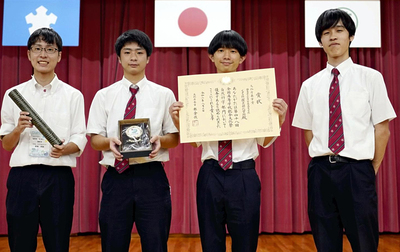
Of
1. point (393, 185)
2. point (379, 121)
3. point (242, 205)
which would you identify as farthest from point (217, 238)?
point (393, 185)

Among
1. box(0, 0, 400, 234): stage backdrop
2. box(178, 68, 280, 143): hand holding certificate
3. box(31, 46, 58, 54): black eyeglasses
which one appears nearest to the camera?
box(178, 68, 280, 143): hand holding certificate

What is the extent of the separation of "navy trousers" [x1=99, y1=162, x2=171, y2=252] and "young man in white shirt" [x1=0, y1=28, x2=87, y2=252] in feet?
1.07

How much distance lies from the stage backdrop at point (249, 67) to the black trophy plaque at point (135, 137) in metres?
2.43

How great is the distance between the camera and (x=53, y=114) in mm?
2367

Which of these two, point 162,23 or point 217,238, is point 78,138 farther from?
point 162,23

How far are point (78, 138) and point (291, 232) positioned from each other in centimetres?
317

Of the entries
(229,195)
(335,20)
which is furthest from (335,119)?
(229,195)

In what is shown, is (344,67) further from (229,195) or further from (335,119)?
(229,195)

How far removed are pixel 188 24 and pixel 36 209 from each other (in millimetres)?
2889

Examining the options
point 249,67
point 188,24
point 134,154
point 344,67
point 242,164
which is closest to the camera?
point 134,154

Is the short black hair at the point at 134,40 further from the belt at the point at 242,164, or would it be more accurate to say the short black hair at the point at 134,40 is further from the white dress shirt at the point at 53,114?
the belt at the point at 242,164

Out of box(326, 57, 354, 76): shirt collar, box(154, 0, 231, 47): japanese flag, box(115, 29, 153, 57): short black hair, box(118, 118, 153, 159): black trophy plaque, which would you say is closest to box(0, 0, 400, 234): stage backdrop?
box(154, 0, 231, 47): japanese flag

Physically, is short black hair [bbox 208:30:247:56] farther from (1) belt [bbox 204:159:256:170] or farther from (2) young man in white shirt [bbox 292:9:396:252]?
(1) belt [bbox 204:159:256:170]

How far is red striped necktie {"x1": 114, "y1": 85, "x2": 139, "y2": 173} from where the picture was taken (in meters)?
2.15
